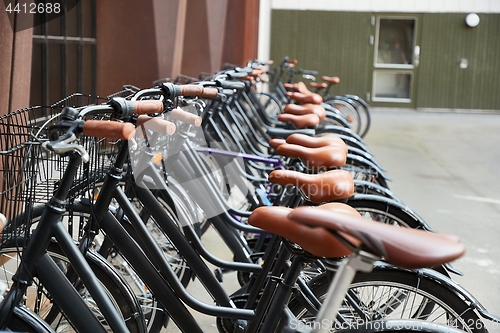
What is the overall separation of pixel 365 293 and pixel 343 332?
494 millimetres

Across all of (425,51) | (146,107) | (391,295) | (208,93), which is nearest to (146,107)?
(146,107)

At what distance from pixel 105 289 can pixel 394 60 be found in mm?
12994

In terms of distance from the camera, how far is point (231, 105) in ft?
15.4

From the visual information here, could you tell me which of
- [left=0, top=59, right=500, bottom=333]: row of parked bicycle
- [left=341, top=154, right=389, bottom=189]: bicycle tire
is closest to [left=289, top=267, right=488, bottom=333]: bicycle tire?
[left=0, top=59, right=500, bottom=333]: row of parked bicycle

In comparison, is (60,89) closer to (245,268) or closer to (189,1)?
(189,1)

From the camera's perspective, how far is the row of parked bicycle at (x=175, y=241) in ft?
5.06

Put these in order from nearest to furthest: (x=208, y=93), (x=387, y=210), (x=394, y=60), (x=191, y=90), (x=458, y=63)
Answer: (x=191, y=90), (x=208, y=93), (x=387, y=210), (x=458, y=63), (x=394, y=60)

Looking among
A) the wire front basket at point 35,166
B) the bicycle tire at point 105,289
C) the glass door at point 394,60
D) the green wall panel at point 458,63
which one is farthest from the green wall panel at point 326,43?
the bicycle tire at point 105,289

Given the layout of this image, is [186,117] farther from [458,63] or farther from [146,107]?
[458,63]

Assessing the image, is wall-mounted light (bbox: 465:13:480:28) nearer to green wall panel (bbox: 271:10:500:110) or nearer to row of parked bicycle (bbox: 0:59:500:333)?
green wall panel (bbox: 271:10:500:110)

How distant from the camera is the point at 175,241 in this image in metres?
2.37

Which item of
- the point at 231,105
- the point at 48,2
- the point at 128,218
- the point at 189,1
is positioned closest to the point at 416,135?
the point at 189,1

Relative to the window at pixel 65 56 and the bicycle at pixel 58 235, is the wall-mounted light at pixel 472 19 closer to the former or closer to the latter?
the window at pixel 65 56

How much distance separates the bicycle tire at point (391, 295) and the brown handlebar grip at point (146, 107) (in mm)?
733
